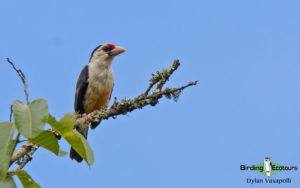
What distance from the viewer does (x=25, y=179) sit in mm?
2037

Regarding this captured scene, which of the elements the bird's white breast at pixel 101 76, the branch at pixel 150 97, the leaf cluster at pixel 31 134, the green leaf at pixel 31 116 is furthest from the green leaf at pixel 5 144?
the bird's white breast at pixel 101 76

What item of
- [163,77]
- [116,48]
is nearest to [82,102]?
[116,48]

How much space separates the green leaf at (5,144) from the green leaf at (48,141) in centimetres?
12

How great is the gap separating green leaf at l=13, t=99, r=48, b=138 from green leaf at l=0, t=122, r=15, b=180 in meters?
0.12

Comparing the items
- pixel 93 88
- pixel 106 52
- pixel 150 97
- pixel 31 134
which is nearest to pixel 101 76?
pixel 93 88

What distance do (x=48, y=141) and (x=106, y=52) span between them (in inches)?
210

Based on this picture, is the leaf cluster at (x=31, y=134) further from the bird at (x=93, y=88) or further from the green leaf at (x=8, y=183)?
the bird at (x=93, y=88)

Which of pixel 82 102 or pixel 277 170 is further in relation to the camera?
pixel 82 102

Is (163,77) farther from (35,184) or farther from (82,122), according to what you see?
(35,184)

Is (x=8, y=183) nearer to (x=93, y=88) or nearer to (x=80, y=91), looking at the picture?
(x=93, y=88)

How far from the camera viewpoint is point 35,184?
2.01 metres

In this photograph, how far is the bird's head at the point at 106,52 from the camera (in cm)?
710

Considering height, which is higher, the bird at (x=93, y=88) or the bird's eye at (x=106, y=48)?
the bird's eye at (x=106, y=48)

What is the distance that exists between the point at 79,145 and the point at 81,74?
16.6 ft
